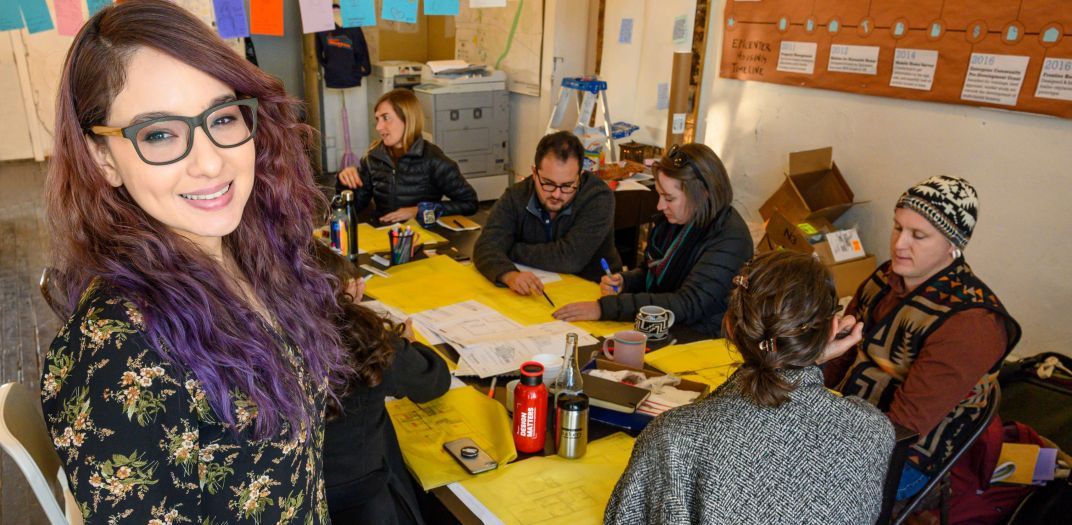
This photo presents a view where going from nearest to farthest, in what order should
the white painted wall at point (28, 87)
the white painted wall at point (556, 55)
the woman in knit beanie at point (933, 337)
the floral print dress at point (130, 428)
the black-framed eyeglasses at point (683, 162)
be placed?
the floral print dress at point (130, 428)
the woman in knit beanie at point (933, 337)
the black-framed eyeglasses at point (683, 162)
the white painted wall at point (556, 55)
the white painted wall at point (28, 87)

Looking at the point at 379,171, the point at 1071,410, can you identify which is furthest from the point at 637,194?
the point at 1071,410

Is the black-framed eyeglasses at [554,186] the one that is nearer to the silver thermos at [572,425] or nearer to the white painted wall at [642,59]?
the silver thermos at [572,425]

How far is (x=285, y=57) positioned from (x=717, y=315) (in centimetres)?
624

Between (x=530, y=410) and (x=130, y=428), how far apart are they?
0.96 meters

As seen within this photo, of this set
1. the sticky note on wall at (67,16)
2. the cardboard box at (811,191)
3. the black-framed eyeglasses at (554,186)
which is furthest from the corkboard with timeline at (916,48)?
the sticky note on wall at (67,16)

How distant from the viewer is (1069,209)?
3.00 metres

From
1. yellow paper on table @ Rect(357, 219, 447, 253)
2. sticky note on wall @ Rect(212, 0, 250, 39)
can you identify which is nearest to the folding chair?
yellow paper on table @ Rect(357, 219, 447, 253)

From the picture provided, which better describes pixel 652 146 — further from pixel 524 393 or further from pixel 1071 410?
pixel 524 393

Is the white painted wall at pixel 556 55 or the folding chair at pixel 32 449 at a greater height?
the white painted wall at pixel 556 55

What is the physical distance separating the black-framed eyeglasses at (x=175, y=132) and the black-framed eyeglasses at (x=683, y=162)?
5.95 feet

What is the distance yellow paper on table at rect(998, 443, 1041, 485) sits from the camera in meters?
2.07

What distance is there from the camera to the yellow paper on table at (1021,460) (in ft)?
6.78

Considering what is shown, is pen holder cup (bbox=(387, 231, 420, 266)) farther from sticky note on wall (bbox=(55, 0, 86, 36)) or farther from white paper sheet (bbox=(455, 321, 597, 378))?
sticky note on wall (bbox=(55, 0, 86, 36))

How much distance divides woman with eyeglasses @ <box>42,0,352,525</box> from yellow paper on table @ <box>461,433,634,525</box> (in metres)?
0.54
